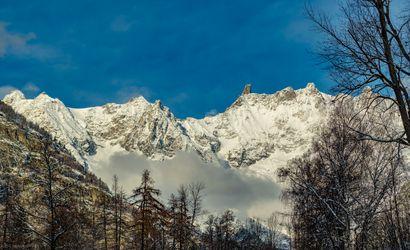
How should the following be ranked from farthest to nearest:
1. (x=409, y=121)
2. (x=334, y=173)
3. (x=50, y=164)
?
(x=50, y=164) < (x=334, y=173) < (x=409, y=121)

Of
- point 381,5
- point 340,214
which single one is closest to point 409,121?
point 381,5

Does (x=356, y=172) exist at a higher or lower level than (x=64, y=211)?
lower

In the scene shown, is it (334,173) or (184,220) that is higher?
(184,220)

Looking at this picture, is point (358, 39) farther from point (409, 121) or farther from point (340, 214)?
point (340, 214)

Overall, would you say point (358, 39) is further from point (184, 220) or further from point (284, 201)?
point (184, 220)

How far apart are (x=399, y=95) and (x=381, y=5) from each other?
1.92 meters

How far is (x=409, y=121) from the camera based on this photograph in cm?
930

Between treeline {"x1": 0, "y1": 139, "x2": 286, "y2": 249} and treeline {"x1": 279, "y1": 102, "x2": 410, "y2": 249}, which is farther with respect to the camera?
treeline {"x1": 0, "y1": 139, "x2": 286, "y2": 249}

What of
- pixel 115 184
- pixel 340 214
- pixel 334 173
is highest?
pixel 115 184

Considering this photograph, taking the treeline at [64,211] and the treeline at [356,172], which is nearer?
the treeline at [356,172]

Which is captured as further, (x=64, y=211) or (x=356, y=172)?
(x=64, y=211)

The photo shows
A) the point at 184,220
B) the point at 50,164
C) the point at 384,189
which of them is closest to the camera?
the point at 384,189

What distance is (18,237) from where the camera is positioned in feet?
124

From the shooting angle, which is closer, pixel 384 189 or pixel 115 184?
pixel 384 189
